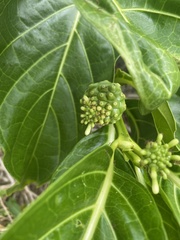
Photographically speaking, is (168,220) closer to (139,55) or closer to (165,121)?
(165,121)

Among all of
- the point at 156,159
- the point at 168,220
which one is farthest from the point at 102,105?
the point at 168,220

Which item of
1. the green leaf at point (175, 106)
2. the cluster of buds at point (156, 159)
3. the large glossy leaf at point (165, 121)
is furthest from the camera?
the green leaf at point (175, 106)

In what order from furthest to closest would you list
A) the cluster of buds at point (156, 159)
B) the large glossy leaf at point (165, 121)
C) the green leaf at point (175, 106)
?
1. the green leaf at point (175, 106)
2. the large glossy leaf at point (165, 121)
3. the cluster of buds at point (156, 159)

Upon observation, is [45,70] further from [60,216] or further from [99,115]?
[60,216]

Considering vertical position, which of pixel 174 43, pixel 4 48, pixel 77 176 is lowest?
pixel 77 176

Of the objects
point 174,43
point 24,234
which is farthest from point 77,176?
point 174,43

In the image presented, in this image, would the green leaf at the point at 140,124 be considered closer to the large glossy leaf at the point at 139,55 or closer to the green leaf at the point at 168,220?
the green leaf at the point at 168,220

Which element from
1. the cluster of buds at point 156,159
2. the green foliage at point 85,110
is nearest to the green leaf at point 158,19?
the green foliage at point 85,110

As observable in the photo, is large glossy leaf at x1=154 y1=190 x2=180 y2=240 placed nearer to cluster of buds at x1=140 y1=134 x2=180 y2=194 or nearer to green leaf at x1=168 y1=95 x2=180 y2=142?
cluster of buds at x1=140 y1=134 x2=180 y2=194
